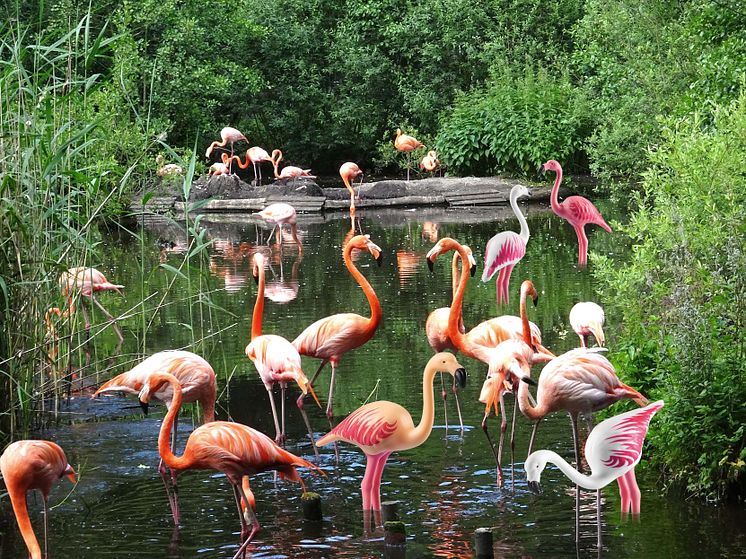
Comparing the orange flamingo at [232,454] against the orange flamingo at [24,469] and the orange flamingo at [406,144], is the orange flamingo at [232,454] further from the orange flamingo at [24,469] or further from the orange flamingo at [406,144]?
the orange flamingo at [406,144]

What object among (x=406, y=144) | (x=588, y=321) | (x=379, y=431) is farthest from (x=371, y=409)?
(x=406, y=144)

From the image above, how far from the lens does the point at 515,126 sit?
18781mm

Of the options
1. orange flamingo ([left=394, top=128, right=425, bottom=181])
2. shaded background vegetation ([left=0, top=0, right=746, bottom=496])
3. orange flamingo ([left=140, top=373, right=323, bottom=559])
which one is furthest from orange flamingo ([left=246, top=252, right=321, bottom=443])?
orange flamingo ([left=394, top=128, right=425, bottom=181])

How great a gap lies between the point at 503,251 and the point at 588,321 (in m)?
0.78

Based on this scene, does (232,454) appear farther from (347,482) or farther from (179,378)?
(347,482)

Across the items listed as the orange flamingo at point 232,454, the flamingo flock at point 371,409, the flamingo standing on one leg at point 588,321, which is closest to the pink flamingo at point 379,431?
the flamingo flock at point 371,409

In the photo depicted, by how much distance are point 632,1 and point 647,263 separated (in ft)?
32.8

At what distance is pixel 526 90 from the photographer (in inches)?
762

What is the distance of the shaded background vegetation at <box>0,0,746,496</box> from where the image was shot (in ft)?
16.6

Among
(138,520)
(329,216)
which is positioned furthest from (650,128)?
(138,520)

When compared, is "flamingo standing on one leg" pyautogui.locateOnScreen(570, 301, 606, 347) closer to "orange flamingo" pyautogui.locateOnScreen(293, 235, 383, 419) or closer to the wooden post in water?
"orange flamingo" pyautogui.locateOnScreen(293, 235, 383, 419)

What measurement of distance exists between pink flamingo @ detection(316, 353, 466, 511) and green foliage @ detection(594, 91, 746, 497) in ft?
3.13

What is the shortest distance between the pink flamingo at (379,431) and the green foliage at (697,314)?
3.13 feet

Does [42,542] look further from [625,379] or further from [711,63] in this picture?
[711,63]
